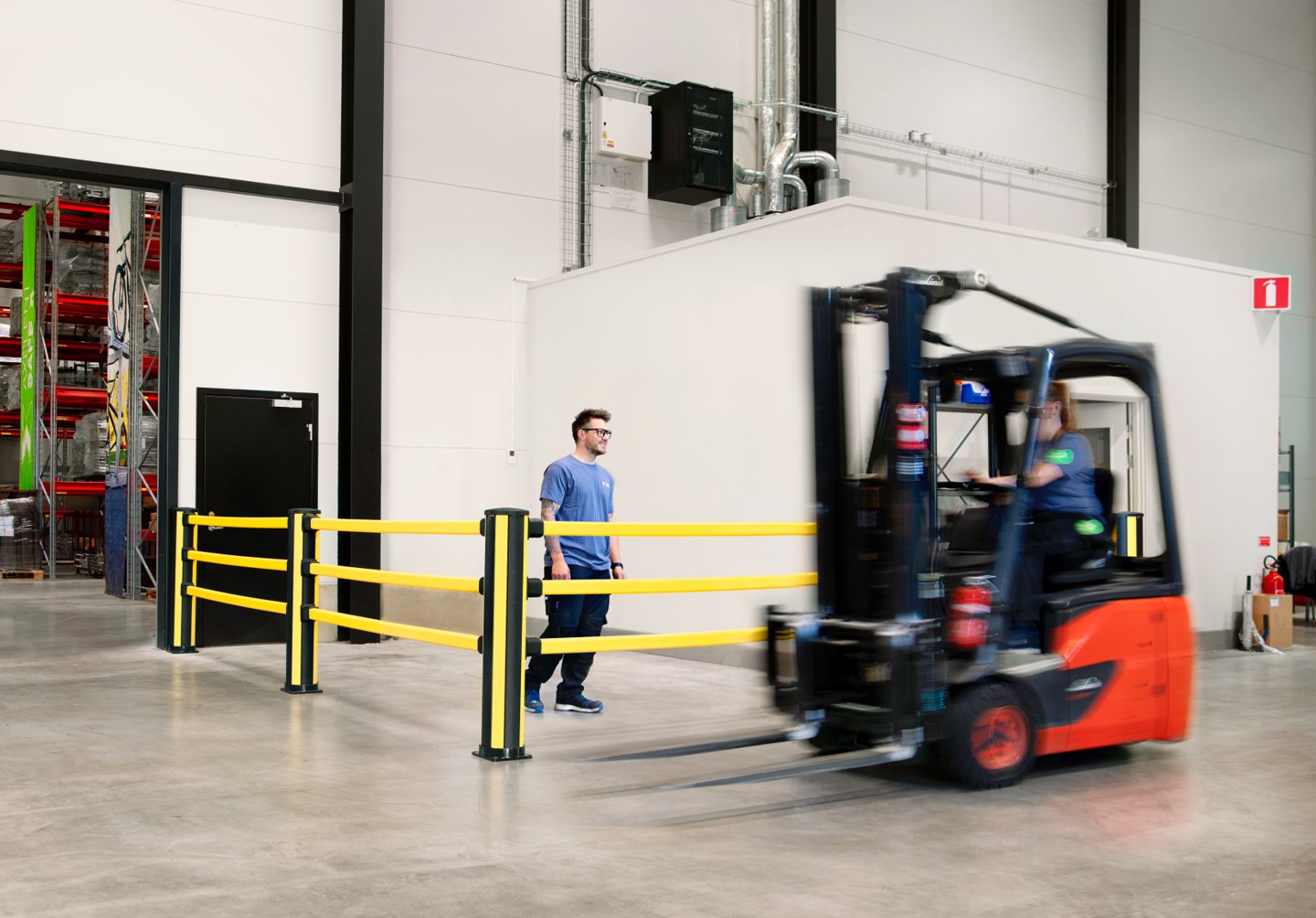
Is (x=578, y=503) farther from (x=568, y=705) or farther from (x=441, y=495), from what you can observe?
(x=441, y=495)

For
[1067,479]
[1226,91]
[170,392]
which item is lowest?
[1067,479]

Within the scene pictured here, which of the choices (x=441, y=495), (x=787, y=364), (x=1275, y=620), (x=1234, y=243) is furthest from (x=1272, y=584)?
(x=441, y=495)

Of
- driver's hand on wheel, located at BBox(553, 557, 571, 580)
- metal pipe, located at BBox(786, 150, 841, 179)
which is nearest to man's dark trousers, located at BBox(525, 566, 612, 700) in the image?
driver's hand on wheel, located at BBox(553, 557, 571, 580)

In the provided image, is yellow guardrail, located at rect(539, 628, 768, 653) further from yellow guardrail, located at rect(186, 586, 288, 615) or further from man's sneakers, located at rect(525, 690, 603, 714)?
yellow guardrail, located at rect(186, 586, 288, 615)

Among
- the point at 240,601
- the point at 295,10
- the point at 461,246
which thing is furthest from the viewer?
the point at 461,246

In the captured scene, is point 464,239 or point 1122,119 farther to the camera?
point 1122,119

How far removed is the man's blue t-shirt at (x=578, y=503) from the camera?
7.03 metres

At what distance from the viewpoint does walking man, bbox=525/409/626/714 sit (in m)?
6.89

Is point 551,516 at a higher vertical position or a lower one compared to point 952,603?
higher

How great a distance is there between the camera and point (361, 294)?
35.7ft

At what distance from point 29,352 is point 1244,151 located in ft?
61.6

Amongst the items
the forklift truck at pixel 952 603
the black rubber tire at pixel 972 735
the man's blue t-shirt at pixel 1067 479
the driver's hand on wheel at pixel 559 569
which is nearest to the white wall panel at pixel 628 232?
the driver's hand on wheel at pixel 559 569

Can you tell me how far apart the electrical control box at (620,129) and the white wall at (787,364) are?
5.73ft

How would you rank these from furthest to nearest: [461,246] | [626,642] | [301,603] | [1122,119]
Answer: [1122,119]
[461,246]
[301,603]
[626,642]
